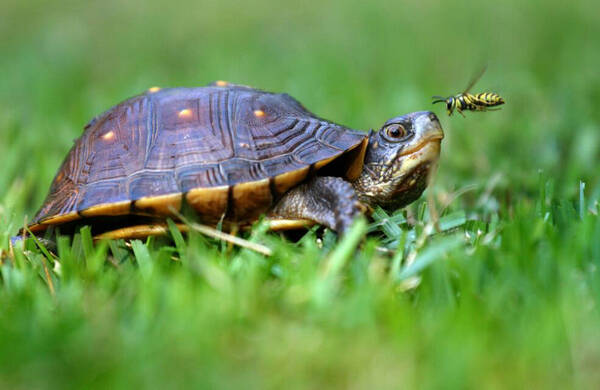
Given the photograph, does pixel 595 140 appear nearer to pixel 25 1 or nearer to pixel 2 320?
pixel 2 320

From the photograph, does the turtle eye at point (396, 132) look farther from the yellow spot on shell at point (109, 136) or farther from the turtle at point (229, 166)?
the yellow spot on shell at point (109, 136)

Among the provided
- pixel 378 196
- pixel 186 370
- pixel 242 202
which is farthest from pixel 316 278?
pixel 378 196

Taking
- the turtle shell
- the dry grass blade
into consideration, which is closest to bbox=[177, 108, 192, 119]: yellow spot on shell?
the turtle shell

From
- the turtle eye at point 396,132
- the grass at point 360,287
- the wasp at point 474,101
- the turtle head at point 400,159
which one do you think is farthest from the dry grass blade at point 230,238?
the wasp at point 474,101

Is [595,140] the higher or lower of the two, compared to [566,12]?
lower

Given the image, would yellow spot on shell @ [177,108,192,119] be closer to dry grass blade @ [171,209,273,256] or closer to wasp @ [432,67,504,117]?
dry grass blade @ [171,209,273,256]

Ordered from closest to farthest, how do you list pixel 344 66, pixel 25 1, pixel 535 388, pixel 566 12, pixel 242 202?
1. pixel 535 388
2. pixel 242 202
3. pixel 344 66
4. pixel 566 12
5. pixel 25 1
